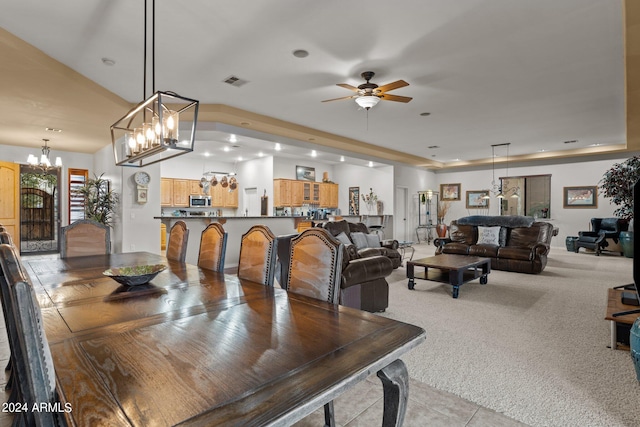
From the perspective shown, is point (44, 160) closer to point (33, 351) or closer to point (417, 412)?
point (33, 351)

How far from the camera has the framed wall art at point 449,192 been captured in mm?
11945

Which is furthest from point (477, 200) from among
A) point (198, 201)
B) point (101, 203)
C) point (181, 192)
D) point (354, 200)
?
point (101, 203)

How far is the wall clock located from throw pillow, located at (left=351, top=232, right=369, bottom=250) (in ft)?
12.1

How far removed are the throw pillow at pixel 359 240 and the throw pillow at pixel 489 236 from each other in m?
2.41

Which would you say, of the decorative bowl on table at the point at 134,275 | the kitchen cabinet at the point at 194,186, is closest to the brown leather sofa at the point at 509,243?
the decorative bowl on table at the point at 134,275

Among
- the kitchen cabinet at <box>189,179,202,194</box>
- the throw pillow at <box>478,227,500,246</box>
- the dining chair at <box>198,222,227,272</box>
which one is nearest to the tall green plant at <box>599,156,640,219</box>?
the throw pillow at <box>478,227,500,246</box>

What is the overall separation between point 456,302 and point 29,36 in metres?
5.08

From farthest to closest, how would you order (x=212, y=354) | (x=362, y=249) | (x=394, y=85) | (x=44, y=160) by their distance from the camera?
(x=44, y=160) < (x=362, y=249) < (x=394, y=85) < (x=212, y=354)

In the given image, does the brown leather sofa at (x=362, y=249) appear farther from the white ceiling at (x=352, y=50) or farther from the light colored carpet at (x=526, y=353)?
the white ceiling at (x=352, y=50)

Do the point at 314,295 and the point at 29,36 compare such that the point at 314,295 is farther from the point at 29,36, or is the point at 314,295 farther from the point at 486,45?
the point at 29,36

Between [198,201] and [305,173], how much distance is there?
10.0ft

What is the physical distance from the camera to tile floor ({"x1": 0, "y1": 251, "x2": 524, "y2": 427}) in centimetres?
187

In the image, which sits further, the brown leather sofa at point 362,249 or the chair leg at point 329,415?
the brown leather sofa at point 362,249

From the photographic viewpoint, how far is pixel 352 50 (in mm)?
3525
